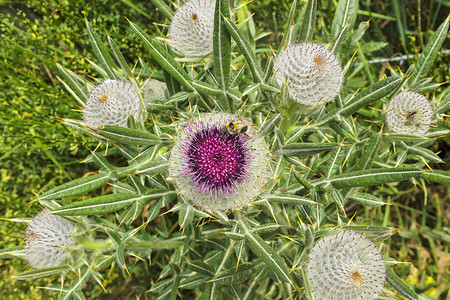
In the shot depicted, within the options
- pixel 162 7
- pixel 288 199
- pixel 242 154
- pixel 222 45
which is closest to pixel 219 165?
pixel 242 154

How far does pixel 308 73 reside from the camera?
7.04ft

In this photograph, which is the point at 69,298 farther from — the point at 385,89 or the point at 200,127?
the point at 385,89

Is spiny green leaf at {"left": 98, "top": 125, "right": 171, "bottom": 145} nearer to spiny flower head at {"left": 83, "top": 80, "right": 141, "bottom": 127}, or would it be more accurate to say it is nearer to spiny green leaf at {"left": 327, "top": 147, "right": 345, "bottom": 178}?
spiny flower head at {"left": 83, "top": 80, "right": 141, "bottom": 127}

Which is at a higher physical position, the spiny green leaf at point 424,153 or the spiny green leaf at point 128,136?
the spiny green leaf at point 128,136

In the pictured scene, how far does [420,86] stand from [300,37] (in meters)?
1.15

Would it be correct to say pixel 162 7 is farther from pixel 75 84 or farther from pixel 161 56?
pixel 75 84

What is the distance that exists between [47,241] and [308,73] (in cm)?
232

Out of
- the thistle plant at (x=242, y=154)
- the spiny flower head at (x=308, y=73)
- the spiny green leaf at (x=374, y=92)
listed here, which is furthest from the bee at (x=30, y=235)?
the spiny green leaf at (x=374, y=92)

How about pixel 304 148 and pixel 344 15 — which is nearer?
pixel 304 148

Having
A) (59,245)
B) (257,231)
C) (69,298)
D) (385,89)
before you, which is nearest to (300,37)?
(385,89)

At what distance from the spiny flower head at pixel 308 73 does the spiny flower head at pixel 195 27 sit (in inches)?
24.0

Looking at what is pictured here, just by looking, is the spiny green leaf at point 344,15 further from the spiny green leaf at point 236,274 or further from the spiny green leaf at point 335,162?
the spiny green leaf at point 236,274

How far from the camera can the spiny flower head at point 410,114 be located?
256 centimetres

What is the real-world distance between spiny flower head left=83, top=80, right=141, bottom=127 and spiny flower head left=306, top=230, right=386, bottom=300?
1687 mm
